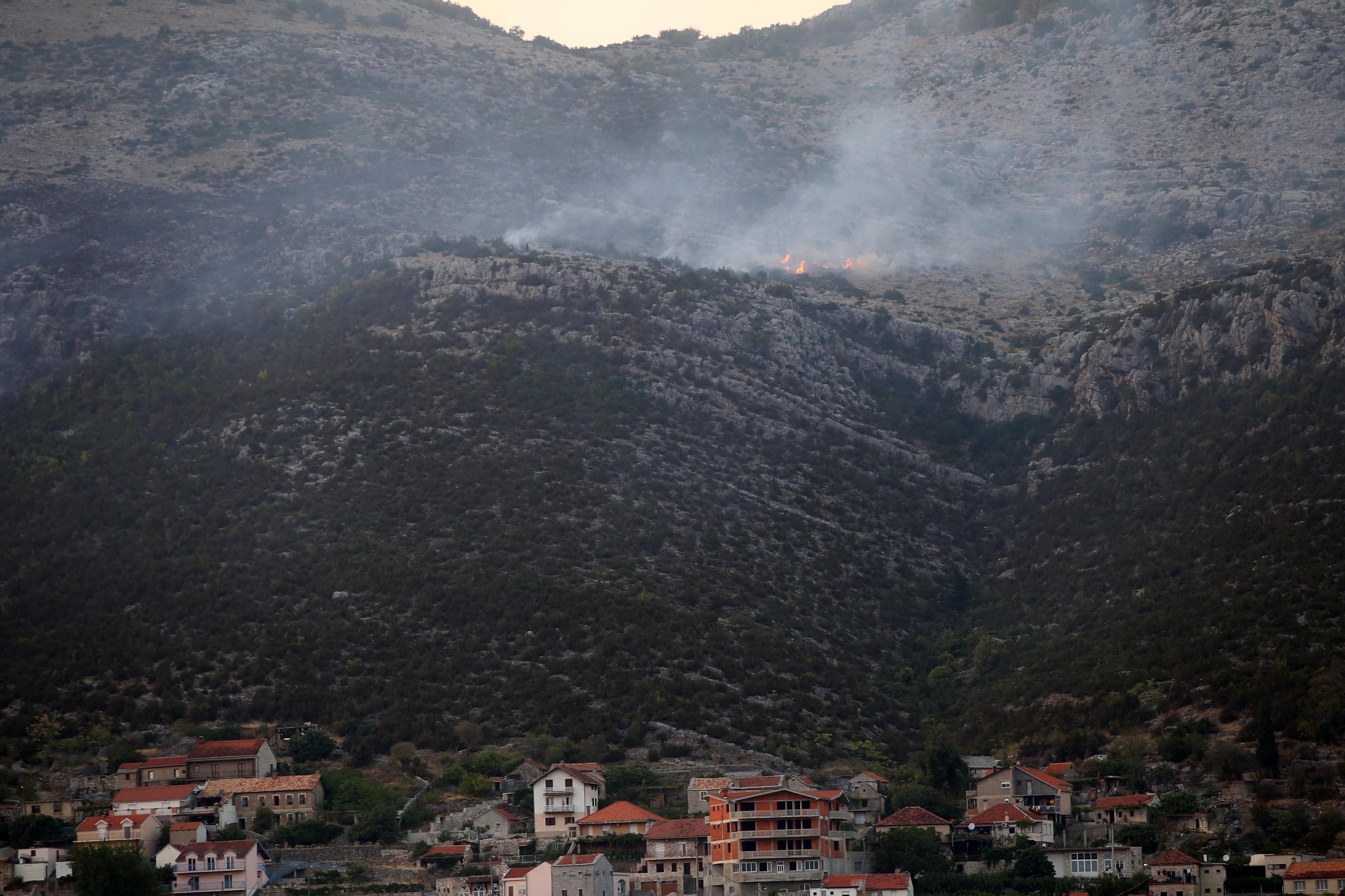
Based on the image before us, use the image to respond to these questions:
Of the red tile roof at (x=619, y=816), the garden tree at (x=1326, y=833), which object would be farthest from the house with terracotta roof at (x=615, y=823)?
the garden tree at (x=1326, y=833)

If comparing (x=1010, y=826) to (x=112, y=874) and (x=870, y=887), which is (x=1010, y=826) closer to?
(x=870, y=887)

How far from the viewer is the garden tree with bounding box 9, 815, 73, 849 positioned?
254ft

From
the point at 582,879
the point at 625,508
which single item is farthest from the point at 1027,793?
the point at 625,508

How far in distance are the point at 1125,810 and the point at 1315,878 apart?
40.2ft

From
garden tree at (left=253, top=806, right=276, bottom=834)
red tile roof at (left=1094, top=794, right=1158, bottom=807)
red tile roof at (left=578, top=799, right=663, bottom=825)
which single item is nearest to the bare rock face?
red tile roof at (left=1094, top=794, right=1158, bottom=807)

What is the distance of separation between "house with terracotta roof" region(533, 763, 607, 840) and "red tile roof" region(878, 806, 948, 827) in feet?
44.2

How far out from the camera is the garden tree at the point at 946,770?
85812mm

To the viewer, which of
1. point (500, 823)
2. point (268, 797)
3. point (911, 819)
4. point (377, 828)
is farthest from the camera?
point (268, 797)

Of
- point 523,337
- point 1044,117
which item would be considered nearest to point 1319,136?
point 1044,117

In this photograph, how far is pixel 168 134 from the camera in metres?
163

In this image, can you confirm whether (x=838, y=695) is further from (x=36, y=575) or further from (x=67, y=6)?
(x=67, y=6)

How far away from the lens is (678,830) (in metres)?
76.8

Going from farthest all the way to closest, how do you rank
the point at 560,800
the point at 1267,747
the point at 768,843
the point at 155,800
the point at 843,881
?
the point at 155,800
the point at 560,800
the point at 1267,747
the point at 768,843
the point at 843,881

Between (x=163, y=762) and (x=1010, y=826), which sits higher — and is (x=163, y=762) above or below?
above
